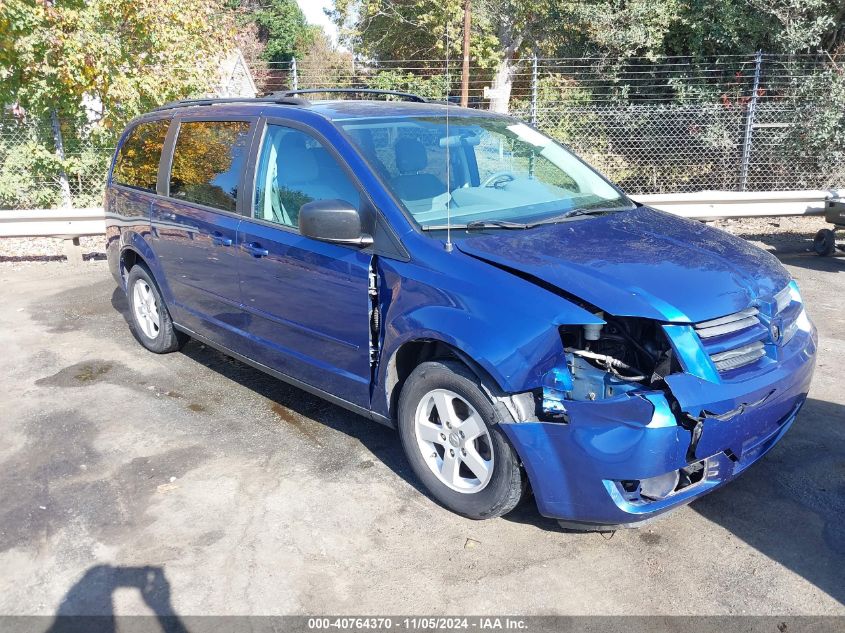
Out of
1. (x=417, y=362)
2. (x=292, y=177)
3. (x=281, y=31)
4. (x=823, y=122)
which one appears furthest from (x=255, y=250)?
(x=281, y=31)

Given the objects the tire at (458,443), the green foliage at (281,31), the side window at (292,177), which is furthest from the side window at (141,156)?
the green foliage at (281,31)

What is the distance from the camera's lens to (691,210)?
8758mm

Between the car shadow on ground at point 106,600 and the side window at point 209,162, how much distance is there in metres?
2.20

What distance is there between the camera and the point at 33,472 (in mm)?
4082

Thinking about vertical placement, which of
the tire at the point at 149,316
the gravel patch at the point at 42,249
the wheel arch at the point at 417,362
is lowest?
the gravel patch at the point at 42,249

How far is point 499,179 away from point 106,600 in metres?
2.85

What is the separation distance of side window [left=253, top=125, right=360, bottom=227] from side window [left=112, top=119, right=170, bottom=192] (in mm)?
1465

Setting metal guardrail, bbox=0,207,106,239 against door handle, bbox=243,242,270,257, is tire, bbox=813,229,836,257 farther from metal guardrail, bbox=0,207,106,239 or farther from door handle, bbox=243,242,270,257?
metal guardrail, bbox=0,207,106,239

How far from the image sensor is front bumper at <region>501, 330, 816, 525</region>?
2875 mm

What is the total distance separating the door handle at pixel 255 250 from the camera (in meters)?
4.22

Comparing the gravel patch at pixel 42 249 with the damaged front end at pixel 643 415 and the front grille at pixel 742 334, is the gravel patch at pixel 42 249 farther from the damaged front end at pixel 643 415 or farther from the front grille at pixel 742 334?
the front grille at pixel 742 334

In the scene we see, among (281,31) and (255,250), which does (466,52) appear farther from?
(281,31)

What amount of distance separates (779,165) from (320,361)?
34.3 ft

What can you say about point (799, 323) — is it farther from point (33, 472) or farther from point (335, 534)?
point (33, 472)
